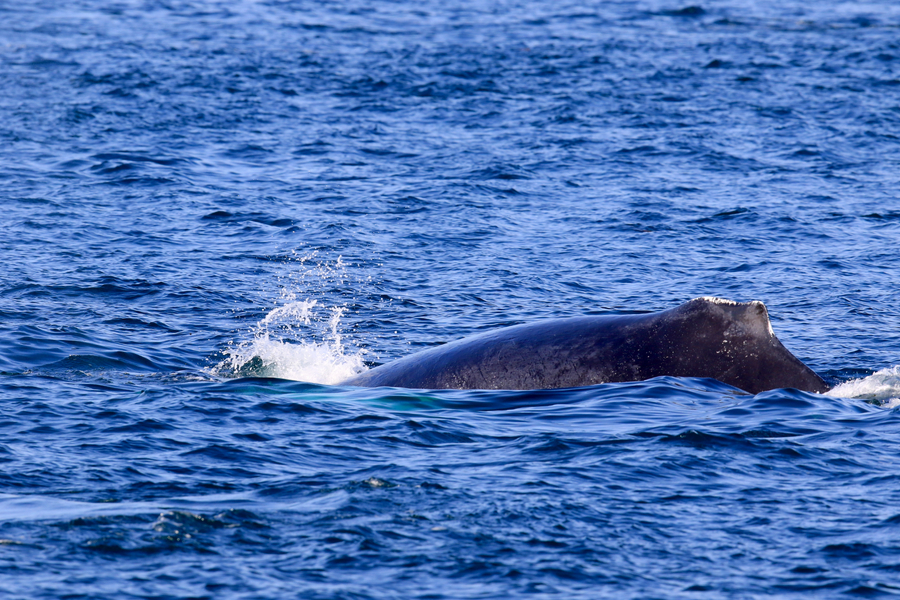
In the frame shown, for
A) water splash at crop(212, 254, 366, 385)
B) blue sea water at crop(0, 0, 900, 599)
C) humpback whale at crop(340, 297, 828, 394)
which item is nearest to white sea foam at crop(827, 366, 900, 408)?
blue sea water at crop(0, 0, 900, 599)

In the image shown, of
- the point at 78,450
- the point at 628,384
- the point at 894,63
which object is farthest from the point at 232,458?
the point at 894,63

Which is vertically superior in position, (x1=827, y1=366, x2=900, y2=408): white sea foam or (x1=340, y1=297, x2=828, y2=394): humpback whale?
(x1=340, y1=297, x2=828, y2=394): humpback whale

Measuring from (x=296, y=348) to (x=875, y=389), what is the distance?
585cm

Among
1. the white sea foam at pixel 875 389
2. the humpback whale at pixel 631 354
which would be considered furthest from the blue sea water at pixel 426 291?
the humpback whale at pixel 631 354

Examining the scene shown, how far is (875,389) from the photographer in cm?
1088

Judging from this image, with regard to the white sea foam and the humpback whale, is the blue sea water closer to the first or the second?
the white sea foam

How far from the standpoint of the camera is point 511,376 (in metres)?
10.1

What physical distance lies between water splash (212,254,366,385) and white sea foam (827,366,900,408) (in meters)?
4.67

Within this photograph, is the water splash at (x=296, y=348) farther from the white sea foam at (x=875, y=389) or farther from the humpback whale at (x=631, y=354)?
the white sea foam at (x=875, y=389)

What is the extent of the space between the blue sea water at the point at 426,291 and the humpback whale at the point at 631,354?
17 cm

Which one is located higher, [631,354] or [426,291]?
[631,354]

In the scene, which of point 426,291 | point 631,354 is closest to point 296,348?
point 426,291

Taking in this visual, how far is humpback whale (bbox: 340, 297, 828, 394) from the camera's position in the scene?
9.50 metres

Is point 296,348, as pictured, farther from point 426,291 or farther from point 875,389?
point 875,389
